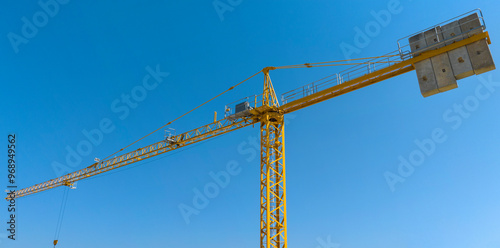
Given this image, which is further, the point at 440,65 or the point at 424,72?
the point at 424,72

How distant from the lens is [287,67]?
95.5 ft

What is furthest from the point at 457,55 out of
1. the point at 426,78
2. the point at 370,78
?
the point at 370,78

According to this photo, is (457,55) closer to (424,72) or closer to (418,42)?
(424,72)

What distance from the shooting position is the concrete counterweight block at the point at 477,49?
15445 millimetres

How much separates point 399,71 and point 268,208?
547 inches

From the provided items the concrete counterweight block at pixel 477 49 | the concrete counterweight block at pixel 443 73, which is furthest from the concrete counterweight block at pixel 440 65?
the concrete counterweight block at pixel 477 49

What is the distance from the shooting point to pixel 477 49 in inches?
635

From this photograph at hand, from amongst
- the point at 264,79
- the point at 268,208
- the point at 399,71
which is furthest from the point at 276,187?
the point at 399,71

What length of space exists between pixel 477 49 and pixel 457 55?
2.84 ft

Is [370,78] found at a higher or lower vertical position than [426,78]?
higher

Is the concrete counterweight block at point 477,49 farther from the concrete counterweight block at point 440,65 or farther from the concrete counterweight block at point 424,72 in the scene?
the concrete counterweight block at point 424,72

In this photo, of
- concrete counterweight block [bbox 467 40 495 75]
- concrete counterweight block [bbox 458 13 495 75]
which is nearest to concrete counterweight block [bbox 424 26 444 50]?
concrete counterweight block [bbox 458 13 495 75]

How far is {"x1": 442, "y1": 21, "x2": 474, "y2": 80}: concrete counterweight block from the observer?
16.0m

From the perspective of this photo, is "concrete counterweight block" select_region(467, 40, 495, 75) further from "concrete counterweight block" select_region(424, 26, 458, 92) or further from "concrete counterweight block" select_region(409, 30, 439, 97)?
"concrete counterweight block" select_region(409, 30, 439, 97)
